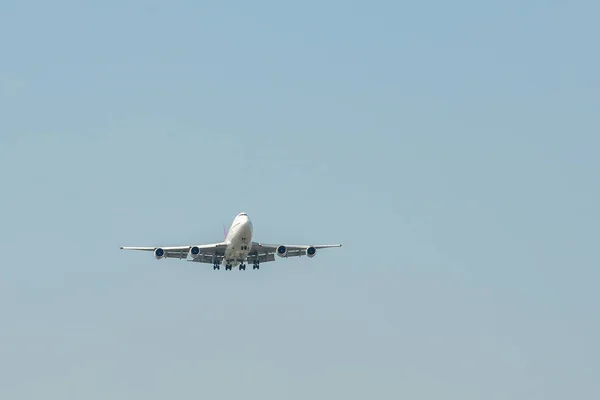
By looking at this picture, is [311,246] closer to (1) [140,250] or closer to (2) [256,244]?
(2) [256,244]

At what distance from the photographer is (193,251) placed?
147 m

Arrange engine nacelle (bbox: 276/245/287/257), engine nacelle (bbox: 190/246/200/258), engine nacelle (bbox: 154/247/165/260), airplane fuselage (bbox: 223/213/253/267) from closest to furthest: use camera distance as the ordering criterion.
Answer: airplane fuselage (bbox: 223/213/253/267) → engine nacelle (bbox: 190/246/200/258) → engine nacelle (bbox: 154/247/165/260) → engine nacelle (bbox: 276/245/287/257)

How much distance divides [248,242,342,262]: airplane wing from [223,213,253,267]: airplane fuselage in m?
1.99

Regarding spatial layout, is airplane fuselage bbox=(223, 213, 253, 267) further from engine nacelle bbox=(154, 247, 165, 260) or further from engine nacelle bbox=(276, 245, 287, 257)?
engine nacelle bbox=(154, 247, 165, 260)

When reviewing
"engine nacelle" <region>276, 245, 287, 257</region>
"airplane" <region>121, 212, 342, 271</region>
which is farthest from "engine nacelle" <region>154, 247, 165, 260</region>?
"engine nacelle" <region>276, 245, 287, 257</region>

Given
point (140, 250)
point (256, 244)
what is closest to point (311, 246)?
point (256, 244)

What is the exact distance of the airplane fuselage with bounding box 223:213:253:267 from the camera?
14062cm

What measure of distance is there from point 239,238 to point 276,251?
308 inches

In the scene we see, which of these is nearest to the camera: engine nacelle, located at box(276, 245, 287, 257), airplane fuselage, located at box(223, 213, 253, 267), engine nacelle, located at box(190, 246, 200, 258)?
airplane fuselage, located at box(223, 213, 253, 267)

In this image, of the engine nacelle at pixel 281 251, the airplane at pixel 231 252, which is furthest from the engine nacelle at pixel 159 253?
the engine nacelle at pixel 281 251

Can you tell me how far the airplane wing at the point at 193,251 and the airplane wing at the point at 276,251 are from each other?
309cm

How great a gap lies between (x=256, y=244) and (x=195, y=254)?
5.90m

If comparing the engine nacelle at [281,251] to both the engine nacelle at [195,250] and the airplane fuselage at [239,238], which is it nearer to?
the airplane fuselage at [239,238]

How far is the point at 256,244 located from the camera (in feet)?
481
